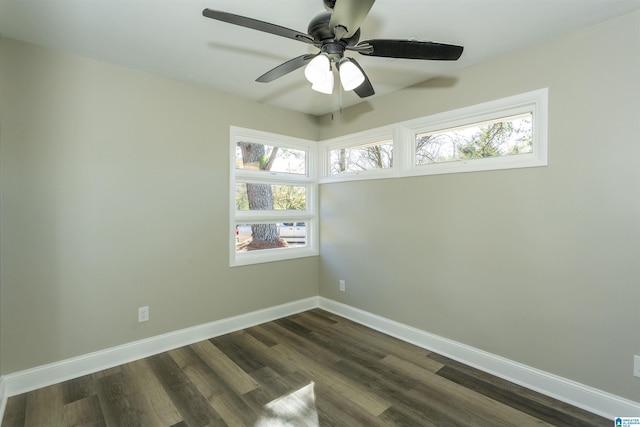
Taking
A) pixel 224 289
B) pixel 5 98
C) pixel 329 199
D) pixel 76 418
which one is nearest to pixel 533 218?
pixel 329 199

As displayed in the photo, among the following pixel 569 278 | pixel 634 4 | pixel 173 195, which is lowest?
pixel 569 278

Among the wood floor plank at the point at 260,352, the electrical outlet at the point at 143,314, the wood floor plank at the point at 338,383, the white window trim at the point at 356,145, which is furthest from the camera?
the white window trim at the point at 356,145

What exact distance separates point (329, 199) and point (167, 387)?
2.43 meters

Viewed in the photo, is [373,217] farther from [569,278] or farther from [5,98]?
[5,98]

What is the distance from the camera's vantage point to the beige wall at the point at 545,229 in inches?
72.2

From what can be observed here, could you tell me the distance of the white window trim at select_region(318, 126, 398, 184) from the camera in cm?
310

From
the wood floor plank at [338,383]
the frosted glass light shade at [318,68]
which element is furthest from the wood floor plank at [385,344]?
the frosted glass light shade at [318,68]

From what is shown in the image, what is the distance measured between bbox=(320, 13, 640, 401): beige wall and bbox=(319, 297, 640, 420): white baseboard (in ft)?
0.18

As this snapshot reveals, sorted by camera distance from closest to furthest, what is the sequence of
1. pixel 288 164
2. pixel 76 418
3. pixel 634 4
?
pixel 634 4 → pixel 76 418 → pixel 288 164

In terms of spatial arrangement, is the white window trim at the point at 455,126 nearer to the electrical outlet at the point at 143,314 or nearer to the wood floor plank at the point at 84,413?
the electrical outlet at the point at 143,314

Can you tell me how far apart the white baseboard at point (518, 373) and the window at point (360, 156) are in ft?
5.16

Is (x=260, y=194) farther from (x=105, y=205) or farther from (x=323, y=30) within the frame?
(x=323, y=30)

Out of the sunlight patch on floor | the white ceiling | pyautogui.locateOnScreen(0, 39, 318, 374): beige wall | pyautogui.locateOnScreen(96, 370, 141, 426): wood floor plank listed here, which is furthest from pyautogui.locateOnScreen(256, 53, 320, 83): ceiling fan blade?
pyautogui.locateOnScreen(96, 370, 141, 426): wood floor plank

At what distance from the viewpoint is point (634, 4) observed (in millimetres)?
1717
